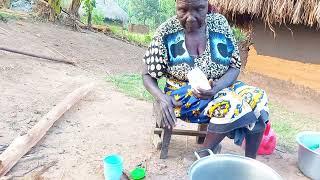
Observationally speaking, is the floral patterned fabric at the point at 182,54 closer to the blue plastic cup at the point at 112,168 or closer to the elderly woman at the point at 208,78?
the elderly woman at the point at 208,78

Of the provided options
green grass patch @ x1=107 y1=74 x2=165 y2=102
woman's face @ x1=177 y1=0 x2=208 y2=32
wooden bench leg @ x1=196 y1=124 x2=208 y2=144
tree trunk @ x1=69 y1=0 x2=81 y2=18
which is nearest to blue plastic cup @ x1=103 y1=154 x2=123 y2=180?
wooden bench leg @ x1=196 y1=124 x2=208 y2=144

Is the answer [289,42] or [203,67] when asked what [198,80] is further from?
[289,42]

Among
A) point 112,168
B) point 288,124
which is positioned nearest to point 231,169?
point 112,168

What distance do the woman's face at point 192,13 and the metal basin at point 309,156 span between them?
4.02 feet

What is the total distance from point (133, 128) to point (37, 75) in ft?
6.97

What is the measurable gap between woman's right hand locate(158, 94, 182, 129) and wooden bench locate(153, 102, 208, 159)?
0.41 ft

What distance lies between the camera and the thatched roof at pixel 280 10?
4938 mm

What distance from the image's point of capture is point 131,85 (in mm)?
5250

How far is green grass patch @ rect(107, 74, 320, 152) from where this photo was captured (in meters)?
3.75

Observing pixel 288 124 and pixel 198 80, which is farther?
pixel 288 124

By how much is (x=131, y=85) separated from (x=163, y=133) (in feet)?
8.11

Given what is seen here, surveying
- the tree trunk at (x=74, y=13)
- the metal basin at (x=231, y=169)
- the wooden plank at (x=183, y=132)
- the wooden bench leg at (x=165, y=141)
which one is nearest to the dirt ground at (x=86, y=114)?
the wooden bench leg at (x=165, y=141)

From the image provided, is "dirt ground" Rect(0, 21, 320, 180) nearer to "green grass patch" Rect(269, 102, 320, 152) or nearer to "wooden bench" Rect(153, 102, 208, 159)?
"wooden bench" Rect(153, 102, 208, 159)

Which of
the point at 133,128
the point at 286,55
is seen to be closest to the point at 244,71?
the point at 286,55
